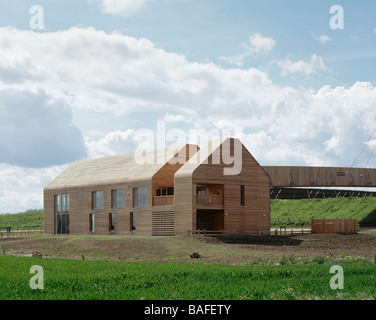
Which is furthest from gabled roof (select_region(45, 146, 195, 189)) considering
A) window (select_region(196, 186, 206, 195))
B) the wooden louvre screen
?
window (select_region(196, 186, 206, 195))

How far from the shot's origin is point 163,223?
43.6 metres

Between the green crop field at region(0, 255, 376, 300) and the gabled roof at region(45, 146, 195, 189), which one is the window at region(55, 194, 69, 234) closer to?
the gabled roof at region(45, 146, 195, 189)

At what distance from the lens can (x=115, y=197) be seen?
48.9 metres

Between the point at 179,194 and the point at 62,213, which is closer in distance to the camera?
the point at 179,194

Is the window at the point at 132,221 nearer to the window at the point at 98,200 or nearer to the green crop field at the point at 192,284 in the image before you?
the window at the point at 98,200

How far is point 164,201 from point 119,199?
243 inches

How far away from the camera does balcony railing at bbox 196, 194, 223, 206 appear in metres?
42.3

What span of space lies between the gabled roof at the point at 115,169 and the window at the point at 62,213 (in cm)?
124

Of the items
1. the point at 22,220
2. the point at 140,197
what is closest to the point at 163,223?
the point at 140,197

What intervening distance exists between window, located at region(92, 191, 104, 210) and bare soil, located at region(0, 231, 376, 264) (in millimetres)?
7219

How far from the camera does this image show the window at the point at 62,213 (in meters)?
54.8

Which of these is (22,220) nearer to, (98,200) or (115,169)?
(98,200)
